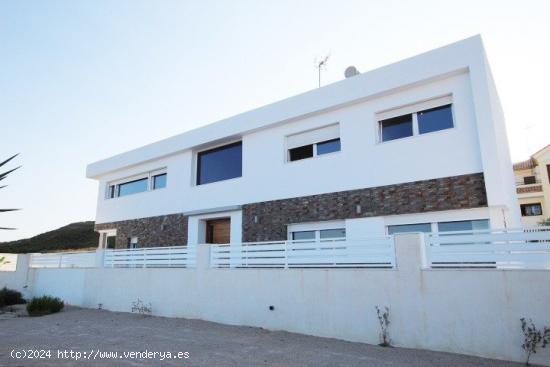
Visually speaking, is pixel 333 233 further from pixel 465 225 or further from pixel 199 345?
pixel 199 345

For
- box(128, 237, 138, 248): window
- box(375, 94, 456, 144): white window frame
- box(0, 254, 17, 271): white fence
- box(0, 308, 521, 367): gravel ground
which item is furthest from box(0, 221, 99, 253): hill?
box(375, 94, 456, 144): white window frame

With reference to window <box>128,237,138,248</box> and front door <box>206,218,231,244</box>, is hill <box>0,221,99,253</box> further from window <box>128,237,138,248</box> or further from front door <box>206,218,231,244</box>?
front door <box>206,218,231,244</box>

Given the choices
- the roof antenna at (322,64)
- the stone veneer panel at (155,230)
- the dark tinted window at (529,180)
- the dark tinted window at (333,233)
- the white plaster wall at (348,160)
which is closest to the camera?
the white plaster wall at (348,160)

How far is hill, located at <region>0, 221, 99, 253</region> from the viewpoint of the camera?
116 ft

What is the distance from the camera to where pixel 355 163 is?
10359 mm

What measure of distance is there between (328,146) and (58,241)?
35.6 metres

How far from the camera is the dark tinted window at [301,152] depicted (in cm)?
1170

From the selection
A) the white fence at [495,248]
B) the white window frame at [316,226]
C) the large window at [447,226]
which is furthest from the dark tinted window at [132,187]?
the white fence at [495,248]

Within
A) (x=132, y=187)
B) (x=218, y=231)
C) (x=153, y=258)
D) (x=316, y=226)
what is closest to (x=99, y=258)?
(x=153, y=258)

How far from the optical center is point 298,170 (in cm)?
1156

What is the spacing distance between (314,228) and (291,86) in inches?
219

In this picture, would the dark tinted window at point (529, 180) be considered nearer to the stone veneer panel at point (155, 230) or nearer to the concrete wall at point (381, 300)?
the stone veneer panel at point (155, 230)

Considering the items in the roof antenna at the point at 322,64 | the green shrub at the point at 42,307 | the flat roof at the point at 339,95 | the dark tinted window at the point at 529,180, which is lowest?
the green shrub at the point at 42,307

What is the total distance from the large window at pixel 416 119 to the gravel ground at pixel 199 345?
5.59 m
